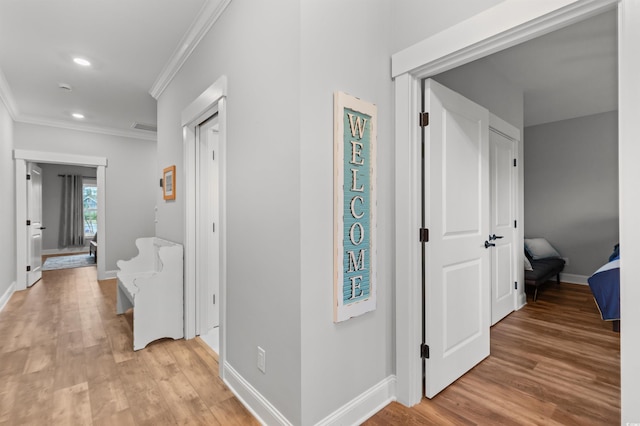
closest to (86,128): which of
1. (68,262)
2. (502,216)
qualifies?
(68,262)

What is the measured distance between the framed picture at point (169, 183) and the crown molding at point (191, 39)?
925mm

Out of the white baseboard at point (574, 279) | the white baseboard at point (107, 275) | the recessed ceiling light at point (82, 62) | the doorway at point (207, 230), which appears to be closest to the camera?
the doorway at point (207, 230)

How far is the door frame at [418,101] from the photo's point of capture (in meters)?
1.16

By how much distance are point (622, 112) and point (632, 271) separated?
0.59 m

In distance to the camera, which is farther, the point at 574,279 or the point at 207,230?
the point at 574,279

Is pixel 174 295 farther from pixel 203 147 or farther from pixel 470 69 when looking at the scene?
pixel 470 69

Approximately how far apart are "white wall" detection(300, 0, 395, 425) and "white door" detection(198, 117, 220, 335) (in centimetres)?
152

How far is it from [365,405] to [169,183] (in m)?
2.64

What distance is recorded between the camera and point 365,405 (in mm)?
1744

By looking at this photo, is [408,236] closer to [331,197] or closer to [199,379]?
[331,197]

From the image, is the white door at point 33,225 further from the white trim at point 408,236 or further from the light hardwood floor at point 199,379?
the white trim at point 408,236

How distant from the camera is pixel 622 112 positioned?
46.2 inches

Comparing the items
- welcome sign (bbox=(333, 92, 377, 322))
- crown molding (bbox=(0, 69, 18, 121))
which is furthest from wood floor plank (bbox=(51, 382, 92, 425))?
crown molding (bbox=(0, 69, 18, 121))

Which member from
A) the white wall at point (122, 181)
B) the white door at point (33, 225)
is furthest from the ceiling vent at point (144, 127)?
the white door at point (33, 225)
